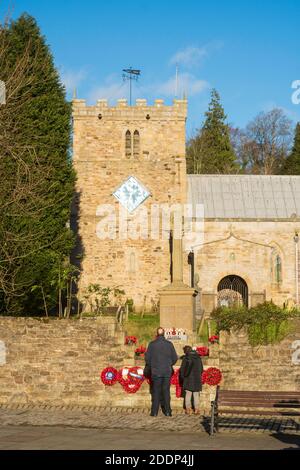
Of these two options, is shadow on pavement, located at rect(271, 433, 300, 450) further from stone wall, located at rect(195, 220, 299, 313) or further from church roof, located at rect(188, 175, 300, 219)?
church roof, located at rect(188, 175, 300, 219)

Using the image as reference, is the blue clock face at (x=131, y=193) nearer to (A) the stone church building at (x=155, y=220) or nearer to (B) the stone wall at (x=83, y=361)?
(A) the stone church building at (x=155, y=220)

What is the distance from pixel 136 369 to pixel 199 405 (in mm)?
1585

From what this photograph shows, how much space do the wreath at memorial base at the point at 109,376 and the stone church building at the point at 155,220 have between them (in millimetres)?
17470

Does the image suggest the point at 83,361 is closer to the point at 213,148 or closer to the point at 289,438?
the point at 289,438

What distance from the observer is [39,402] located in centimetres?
1692

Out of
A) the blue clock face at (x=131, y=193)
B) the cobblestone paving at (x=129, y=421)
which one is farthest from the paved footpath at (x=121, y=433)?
the blue clock face at (x=131, y=193)

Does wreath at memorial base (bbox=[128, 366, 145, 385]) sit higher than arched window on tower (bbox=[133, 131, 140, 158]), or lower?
lower

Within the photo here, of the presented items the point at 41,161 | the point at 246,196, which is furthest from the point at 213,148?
the point at 41,161

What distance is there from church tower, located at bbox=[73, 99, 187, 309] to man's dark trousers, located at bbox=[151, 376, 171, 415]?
64.2 ft

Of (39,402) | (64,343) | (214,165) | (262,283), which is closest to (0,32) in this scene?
(64,343)

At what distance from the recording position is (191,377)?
15492mm

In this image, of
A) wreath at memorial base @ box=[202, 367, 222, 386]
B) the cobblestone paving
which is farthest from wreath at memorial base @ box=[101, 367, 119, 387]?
wreath at memorial base @ box=[202, 367, 222, 386]

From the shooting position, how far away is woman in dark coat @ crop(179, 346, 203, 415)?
15430 millimetres

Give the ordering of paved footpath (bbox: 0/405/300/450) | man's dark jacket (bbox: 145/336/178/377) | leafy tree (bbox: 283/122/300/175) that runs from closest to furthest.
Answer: paved footpath (bbox: 0/405/300/450) → man's dark jacket (bbox: 145/336/178/377) → leafy tree (bbox: 283/122/300/175)
